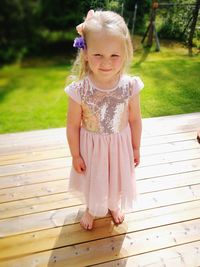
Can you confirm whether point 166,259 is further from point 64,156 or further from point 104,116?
point 64,156

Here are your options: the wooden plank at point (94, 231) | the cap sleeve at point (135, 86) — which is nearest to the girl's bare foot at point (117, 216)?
the wooden plank at point (94, 231)

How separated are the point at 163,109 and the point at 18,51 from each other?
137 centimetres

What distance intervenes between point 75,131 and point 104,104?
18 centimetres

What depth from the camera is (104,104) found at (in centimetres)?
134

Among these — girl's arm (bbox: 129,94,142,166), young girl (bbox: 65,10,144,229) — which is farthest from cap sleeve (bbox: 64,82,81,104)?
girl's arm (bbox: 129,94,142,166)

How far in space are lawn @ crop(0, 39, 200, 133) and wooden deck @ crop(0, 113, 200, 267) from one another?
0.52m

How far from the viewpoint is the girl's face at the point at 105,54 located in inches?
46.9

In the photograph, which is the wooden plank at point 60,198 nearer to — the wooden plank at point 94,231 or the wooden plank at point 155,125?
the wooden plank at point 94,231

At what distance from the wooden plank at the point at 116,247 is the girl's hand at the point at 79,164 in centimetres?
33

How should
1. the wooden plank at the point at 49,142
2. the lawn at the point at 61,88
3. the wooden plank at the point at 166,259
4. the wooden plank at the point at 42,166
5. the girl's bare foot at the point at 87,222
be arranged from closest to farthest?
the wooden plank at the point at 166,259
the girl's bare foot at the point at 87,222
the wooden plank at the point at 42,166
the wooden plank at the point at 49,142
the lawn at the point at 61,88

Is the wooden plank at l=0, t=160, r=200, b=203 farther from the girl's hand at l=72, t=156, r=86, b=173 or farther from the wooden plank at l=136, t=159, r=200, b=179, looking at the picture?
the girl's hand at l=72, t=156, r=86, b=173

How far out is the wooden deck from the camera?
4.84 feet

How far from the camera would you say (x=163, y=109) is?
2.86 meters

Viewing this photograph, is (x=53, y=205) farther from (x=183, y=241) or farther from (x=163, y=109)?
(x=163, y=109)
